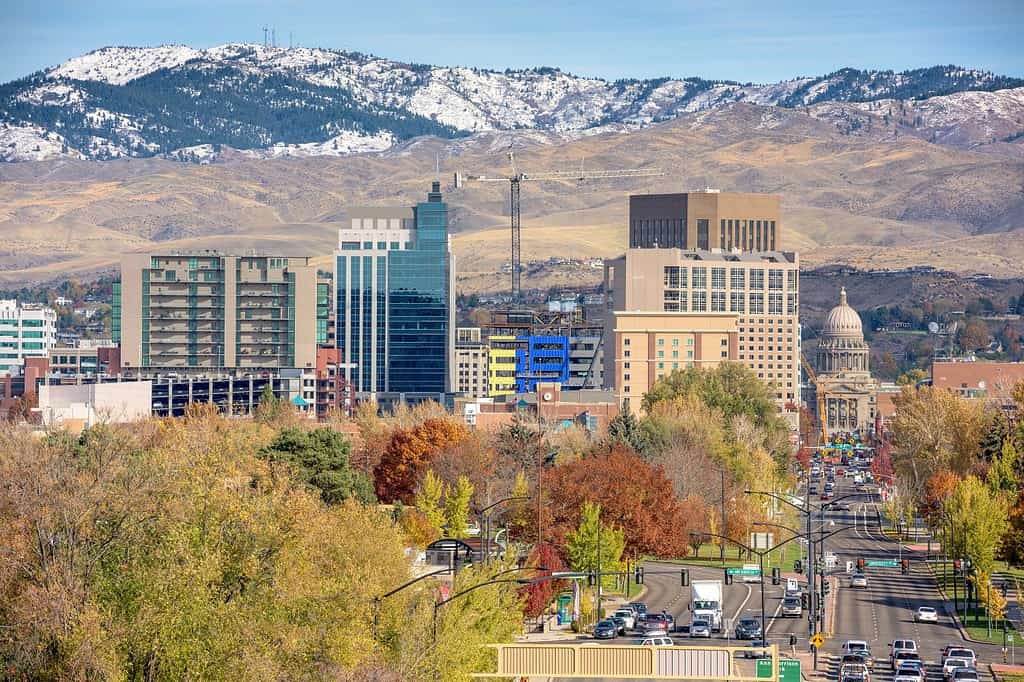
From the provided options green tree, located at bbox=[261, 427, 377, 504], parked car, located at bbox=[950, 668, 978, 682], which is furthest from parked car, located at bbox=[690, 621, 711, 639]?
green tree, located at bbox=[261, 427, 377, 504]

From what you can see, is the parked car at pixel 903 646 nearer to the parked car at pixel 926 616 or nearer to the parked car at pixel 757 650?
the parked car at pixel 757 650

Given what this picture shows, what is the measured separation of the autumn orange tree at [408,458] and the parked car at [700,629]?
219 ft

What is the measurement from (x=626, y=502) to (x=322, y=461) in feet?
70.0

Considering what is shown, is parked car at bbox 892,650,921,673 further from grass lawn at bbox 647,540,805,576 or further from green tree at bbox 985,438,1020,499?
green tree at bbox 985,438,1020,499

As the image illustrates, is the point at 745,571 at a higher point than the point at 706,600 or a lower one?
higher

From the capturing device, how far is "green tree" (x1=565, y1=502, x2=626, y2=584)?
134 m

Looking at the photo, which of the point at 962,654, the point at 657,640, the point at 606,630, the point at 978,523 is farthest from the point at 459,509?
the point at 962,654

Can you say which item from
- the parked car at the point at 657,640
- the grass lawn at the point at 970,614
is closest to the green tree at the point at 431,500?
the grass lawn at the point at 970,614

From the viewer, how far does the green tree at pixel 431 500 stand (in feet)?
487

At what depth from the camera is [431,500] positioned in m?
154

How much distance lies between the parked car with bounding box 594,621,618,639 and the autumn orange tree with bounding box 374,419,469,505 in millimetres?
66456

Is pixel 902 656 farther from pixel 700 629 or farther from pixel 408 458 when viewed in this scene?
pixel 408 458

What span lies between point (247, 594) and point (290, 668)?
211 inches

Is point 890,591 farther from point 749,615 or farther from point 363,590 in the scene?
point 363,590
